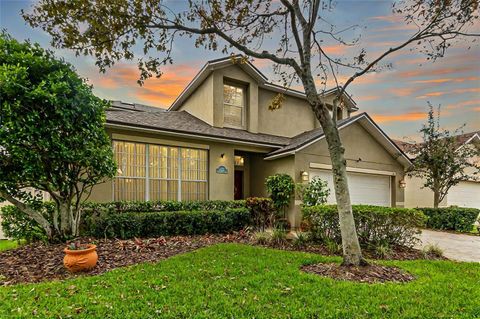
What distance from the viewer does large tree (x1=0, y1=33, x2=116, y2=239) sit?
6.39 meters

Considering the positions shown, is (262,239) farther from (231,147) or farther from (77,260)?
(231,147)

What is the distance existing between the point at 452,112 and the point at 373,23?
1124 centimetres

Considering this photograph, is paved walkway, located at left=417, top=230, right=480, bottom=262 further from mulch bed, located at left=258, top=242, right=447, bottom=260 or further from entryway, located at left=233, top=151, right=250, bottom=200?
entryway, located at left=233, top=151, right=250, bottom=200

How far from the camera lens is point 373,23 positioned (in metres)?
8.17

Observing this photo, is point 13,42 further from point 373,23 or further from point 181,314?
point 373,23

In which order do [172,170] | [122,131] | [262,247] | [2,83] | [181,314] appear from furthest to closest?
[172,170] → [122,131] → [262,247] → [2,83] → [181,314]

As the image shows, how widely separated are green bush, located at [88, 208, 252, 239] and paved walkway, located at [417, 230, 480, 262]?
6.49 m

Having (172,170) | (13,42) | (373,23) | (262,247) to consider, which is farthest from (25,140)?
(373,23)

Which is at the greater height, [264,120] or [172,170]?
[264,120]

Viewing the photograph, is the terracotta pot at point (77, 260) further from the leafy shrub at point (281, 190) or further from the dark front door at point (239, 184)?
the dark front door at point (239, 184)

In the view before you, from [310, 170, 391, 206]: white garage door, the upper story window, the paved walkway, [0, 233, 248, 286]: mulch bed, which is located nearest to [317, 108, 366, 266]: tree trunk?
[0, 233, 248, 286]: mulch bed

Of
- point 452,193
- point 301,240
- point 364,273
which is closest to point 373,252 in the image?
point 301,240

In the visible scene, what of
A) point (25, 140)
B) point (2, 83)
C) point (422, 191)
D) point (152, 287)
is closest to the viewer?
point (152, 287)

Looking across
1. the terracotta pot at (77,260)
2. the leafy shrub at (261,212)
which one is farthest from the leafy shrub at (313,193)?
the terracotta pot at (77,260)
